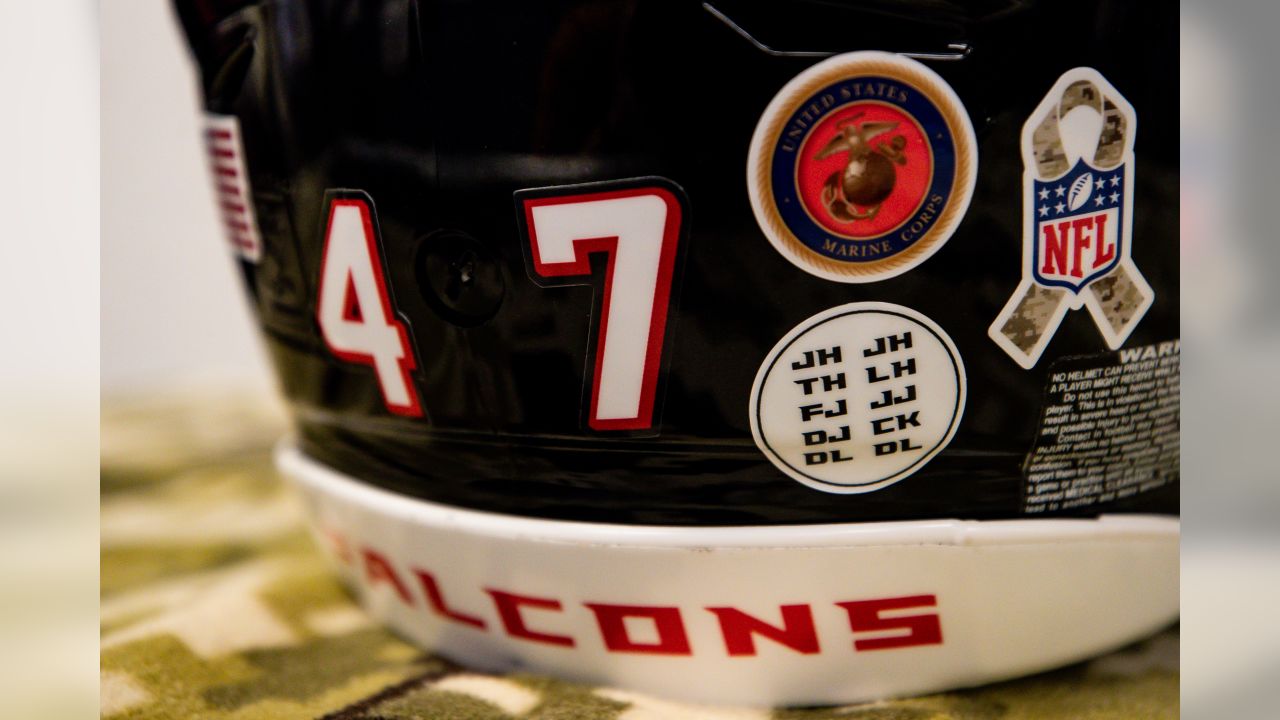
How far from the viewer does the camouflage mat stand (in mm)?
523

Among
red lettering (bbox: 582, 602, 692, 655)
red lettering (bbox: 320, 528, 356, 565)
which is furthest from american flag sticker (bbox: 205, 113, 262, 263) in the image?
red lettering (bbox: 582, 602, 692, 655)

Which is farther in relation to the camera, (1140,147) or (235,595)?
(235,595)

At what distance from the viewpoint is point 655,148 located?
1.50 ft

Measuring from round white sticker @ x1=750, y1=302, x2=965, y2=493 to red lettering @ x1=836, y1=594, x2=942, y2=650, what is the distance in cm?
6

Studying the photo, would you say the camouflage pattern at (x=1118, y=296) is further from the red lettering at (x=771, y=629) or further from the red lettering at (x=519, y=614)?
the red lettering at (x=519, y=614)

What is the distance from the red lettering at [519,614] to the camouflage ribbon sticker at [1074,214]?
10.4 inches

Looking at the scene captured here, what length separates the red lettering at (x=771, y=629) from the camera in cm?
50

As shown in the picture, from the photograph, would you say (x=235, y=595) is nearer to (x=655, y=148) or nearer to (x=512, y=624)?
(x=512, y=624)

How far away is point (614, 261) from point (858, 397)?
13 centimetres

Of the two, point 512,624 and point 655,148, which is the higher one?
point 655,148

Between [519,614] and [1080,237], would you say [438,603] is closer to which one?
[519,614]
